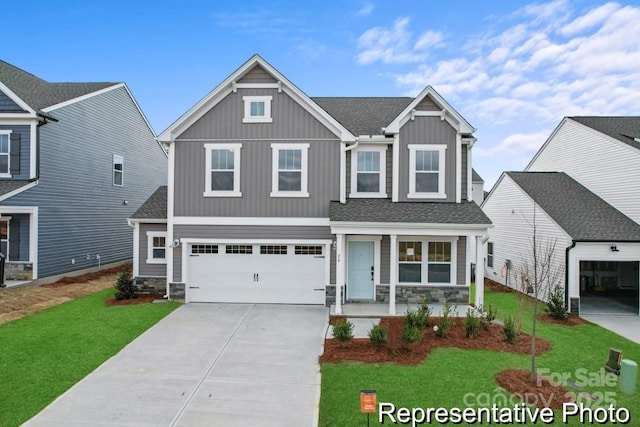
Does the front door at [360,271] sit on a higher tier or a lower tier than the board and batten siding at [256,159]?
lower

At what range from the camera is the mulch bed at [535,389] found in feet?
20.3

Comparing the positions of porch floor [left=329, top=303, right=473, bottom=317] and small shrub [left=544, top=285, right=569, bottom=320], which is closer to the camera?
porch floor [left=329, top=303, right=473, bottom=317]

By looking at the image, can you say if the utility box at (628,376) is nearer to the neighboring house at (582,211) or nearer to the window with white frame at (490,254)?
the neighboring house at (582,211)

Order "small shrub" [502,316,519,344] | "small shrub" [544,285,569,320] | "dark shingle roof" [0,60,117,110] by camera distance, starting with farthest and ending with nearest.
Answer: "dark shingle roof" [0,60,117,110]
"small shrub" [544,285,569,320]
"small shrub" [502,316,519,344]

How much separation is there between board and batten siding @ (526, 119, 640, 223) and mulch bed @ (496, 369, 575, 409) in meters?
10.1

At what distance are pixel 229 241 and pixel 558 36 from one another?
597 inches

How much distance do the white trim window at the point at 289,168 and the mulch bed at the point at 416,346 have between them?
18.5 feet

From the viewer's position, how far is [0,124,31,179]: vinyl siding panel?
49.9 ft

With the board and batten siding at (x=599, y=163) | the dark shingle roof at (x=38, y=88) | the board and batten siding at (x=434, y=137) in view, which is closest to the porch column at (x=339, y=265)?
the board and batten siding at (x=434, y=137)

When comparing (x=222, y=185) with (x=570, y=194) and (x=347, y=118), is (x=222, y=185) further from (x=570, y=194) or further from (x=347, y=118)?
(x=570, y=194)

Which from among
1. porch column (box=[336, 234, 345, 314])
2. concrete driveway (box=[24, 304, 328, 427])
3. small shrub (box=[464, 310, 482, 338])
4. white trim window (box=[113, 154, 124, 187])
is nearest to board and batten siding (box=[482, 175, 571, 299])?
small shrub (box=[464, 310, 482, 338])

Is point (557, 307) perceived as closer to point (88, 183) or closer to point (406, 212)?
point (406, 212)

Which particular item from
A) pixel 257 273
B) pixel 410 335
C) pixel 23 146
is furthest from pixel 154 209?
pixel 410 335

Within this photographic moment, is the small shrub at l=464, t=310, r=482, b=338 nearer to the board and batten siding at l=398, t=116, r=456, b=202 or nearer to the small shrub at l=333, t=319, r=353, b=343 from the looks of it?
the small shrub at l=333, t=319, r=353, b=343
